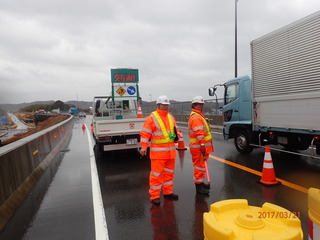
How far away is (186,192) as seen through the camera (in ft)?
16.1

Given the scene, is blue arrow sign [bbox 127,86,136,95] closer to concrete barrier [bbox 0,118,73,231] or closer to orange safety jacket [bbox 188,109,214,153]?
concrete barrier [bbox 0,118,73,231]

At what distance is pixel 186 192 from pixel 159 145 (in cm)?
123

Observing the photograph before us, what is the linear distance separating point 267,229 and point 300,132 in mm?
4949

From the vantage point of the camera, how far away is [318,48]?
5.10 m

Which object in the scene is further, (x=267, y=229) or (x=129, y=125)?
(x=129, y=125)

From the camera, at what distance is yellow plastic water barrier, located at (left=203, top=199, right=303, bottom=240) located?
142 centimetres

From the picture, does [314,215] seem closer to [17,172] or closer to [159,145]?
[159,145]

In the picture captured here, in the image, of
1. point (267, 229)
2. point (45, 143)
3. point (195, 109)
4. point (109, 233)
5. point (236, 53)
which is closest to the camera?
point (267, 229)

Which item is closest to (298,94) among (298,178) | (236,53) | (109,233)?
(298,178)

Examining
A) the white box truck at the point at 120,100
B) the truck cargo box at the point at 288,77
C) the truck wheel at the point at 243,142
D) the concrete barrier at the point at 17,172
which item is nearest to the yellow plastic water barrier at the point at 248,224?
the concrete barrier at the point at 17,172

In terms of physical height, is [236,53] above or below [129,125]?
above

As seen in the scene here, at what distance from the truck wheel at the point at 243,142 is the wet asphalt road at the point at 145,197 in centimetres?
37

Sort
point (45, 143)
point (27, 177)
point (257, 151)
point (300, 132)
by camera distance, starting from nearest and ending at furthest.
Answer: point (27, 177) → point (300, 132) → point (45, 143) → point (257, 151)

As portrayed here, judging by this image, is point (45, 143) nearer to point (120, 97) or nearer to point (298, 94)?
point (120, 97)
